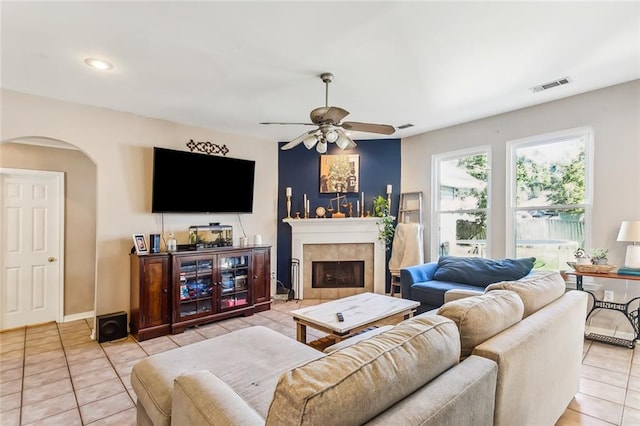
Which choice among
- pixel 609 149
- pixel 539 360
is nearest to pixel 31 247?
pixel 539 360

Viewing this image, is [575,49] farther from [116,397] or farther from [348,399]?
[116,397]

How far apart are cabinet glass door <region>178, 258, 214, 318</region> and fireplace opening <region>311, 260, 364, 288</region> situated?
6.09 ft

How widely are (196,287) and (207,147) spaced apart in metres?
1.98

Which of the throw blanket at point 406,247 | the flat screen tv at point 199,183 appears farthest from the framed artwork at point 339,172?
the flat screen tv at point 199,183

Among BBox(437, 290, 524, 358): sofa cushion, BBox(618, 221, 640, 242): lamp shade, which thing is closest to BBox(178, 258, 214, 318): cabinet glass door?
BBox(437, 290, 524, 358): sofa cushion

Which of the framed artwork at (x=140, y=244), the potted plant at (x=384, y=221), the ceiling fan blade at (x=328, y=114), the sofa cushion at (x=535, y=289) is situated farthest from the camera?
the potted plant at (x=384, y=221)

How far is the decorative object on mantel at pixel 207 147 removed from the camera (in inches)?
173

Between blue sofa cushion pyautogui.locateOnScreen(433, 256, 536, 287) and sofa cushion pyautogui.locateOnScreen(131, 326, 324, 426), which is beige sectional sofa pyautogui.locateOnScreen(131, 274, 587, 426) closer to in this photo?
sofa cushion pyautogui.locateOnScreen(131, 326, 324, 426)

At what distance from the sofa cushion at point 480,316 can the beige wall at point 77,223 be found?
186 inches

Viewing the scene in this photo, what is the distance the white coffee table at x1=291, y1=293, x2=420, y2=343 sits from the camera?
101 inches

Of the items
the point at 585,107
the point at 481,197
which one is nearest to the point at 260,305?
the point at 481,197

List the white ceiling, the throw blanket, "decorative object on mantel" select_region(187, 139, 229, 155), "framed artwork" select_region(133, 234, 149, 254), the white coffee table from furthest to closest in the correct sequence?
the throw blanket < "decorative object on mantel" select_region(187, 139, 229, 155) < "framed artwork" select_region(133, 234, 149, 254) < the white coffee table < the white ceiling

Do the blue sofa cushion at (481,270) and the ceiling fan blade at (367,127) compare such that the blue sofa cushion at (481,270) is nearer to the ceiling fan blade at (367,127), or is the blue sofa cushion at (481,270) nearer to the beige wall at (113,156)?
the ceiling fan blade at (367,127)

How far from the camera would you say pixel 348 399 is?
836 millimetres
